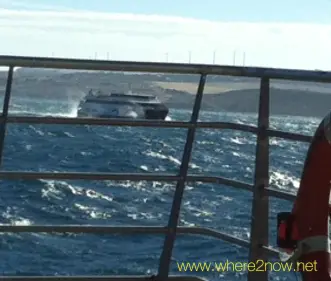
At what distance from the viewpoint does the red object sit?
3432mm

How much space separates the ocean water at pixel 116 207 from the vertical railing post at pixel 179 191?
0.48m

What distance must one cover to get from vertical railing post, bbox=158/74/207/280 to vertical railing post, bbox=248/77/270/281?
10.1 inches

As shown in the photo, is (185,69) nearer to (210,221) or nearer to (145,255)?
(145,255)

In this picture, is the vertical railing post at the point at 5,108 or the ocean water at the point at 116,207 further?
the ocean water at the point at 116,207

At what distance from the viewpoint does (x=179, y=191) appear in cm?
435

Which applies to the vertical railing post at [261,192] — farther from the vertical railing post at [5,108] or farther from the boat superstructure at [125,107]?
the boat superstructure at [125,107]

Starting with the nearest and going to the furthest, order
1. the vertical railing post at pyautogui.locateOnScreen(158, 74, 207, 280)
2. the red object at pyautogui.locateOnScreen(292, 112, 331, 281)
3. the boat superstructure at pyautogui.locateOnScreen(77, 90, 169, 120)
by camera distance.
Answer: the red object at pyautogui.locateOnScreen(292, 112, 331, 281) < the vertical railing post at pyautogui.locateOnScreen(158, 74, 207, 280) < the boat superstructure at pyautogui.locateOnScreen(77, 90, 169, 120)

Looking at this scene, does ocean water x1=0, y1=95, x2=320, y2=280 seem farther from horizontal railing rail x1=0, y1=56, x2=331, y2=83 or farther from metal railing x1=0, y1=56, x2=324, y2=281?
horizontal railing rail x1=0, y1=56, x2=331, y2=83

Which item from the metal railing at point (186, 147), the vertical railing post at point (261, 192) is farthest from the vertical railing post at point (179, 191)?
the vertical railing post at point (261, 192)

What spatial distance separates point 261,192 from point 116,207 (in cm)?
1574

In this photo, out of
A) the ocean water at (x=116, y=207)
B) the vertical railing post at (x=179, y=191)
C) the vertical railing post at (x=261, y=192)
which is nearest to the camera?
the vertical railing post at (x=261, y=192)

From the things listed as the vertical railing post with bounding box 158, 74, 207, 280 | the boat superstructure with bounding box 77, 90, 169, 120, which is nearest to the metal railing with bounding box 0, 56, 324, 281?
Answer: the vertical railing post with bounding box 158, 74, 207, 280

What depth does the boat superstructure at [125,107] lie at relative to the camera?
159 feet

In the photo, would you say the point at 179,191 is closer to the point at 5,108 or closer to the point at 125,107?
the point at 5,108
